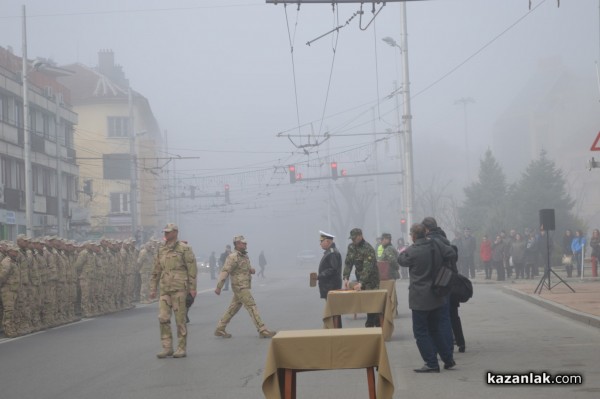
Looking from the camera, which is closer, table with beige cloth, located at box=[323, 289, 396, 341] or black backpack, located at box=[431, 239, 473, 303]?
black backpack, located at box=[431, 239, 473, 303]

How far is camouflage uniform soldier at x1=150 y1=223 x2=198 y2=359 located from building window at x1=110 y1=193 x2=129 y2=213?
60.1m

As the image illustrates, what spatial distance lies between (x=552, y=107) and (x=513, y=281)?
57.7 meters

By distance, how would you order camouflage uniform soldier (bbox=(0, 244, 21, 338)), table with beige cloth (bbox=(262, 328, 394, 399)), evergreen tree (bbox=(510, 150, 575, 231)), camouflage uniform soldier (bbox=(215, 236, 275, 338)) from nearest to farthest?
1. table with beige cloth (bbox=(262, 328, 394, 399))
2. camouflage uniform soldier (bbox=(215, 236, 275, 338))
3. camouflage uniform soldier (bbox=(0, 244, 21, 338))
4. evergreen tree (bbox=(510, 150, 575, 231))

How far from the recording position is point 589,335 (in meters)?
15.4

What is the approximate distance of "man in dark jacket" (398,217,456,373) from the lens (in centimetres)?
1132

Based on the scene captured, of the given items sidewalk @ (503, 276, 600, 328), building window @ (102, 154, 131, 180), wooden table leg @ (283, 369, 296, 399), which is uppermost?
building window @ (102, 154, 131, 180)

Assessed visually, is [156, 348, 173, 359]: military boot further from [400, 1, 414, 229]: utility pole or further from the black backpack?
[400, 1, 414, 229]: utility pole

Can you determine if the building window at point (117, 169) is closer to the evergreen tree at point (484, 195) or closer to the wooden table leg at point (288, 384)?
the evergreen tree at point (484, 195)

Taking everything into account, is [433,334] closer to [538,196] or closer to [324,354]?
[324,354]

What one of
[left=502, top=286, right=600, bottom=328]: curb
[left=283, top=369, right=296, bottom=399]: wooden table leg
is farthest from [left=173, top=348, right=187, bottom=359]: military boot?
[left=502, top=286, right=600, bottom=328]: curb

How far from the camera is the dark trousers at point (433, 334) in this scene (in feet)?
37.0

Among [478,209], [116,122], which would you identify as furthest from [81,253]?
[116,122]

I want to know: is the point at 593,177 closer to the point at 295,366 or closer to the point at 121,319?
the point at 121,319

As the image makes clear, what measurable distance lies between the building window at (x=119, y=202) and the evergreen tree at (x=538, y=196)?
102ft
